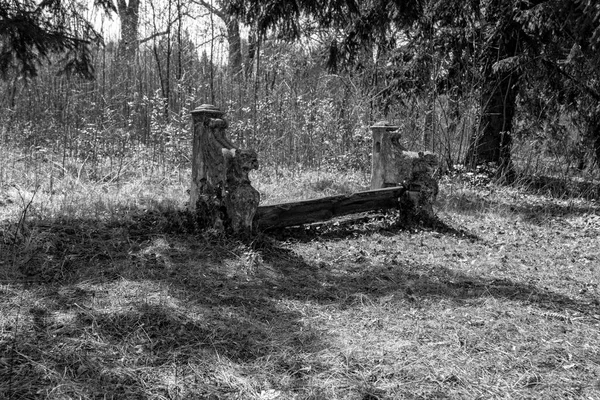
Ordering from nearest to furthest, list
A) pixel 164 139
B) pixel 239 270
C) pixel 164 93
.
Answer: pixel 239 270 → pixel 164 139 → pixel 164 93

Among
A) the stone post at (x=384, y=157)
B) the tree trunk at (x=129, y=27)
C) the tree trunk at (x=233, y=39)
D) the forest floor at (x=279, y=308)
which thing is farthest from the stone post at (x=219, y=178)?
the tree trunk at (x=129, y=27)

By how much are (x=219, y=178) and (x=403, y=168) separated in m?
2.59

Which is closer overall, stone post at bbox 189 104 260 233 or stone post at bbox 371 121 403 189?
stone post at bbox 189 104 260 233

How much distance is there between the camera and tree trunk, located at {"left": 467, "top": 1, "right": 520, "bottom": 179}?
9172mm

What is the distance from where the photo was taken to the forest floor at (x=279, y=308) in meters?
2.86

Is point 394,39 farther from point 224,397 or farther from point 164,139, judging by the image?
point 224,397

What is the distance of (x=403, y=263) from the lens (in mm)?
5137

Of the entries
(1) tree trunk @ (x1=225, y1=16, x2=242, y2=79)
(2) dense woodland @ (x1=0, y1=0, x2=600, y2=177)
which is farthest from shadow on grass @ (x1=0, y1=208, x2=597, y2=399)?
(1) tree trunk @ (x1=225, y1=16, x2=242, y2=79)

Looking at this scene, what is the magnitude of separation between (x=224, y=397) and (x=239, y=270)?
1.87 meters

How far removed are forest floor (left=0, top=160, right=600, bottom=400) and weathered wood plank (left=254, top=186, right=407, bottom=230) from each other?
0.21 m

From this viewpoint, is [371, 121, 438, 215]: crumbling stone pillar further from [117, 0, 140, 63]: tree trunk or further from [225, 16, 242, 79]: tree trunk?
[117, 0, 140, 63]: tree trunk

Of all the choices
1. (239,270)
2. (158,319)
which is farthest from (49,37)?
(158,319)

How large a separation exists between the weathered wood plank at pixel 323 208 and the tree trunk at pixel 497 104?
3679mm

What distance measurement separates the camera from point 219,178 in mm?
5148
